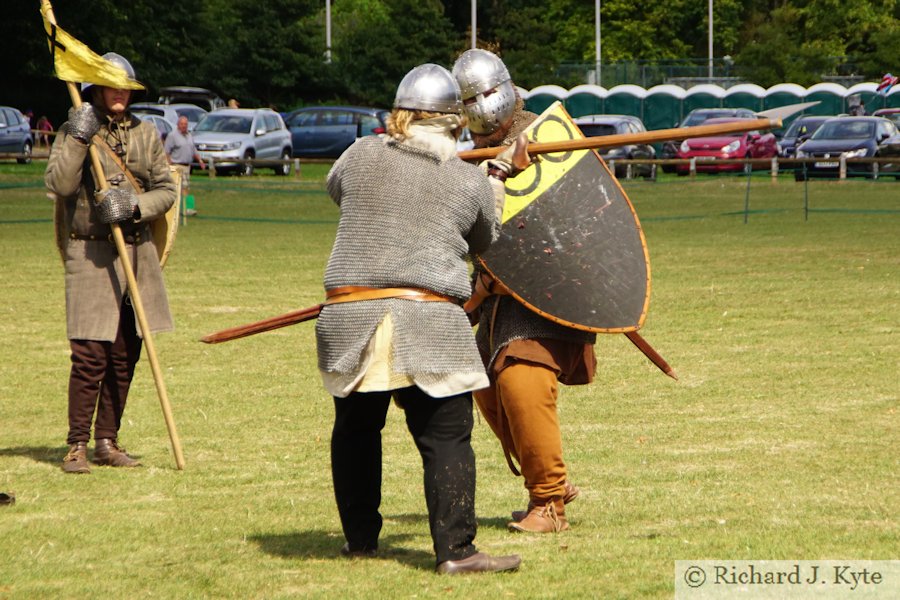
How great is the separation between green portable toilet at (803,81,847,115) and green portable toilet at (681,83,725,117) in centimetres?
270

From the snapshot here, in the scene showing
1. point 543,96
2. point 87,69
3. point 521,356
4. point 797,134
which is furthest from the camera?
point 543,96

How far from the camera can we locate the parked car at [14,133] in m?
36.2

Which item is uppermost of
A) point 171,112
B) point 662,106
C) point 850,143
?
point 662,106

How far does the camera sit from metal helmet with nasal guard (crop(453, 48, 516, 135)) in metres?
5.55

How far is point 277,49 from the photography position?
2096 inches

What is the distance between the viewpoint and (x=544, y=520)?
225 inches

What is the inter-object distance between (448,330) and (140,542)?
4.97 feet

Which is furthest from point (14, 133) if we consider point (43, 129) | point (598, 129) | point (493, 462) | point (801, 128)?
→ point (493, 462)

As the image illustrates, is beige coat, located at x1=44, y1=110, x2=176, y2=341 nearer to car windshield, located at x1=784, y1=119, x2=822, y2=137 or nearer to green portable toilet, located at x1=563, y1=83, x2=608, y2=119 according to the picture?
car windshield, located at x1=784, y1=119, x2=822, y2=137

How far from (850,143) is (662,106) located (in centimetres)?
1619

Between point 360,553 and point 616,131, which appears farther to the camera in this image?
point 616,131

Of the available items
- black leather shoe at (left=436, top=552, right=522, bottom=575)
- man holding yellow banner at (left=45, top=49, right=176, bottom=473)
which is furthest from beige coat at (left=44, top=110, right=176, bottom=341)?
black leather shoe at (left=436, top=552, right=522, bottom=575)

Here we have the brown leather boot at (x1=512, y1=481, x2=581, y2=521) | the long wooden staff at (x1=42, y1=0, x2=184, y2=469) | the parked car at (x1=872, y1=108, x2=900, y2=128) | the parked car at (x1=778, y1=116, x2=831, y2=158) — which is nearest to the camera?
the brown leather boot at (x1=512, y1=481, x2=581, y2=521)

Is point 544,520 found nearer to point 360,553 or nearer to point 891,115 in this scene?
point 360,553
